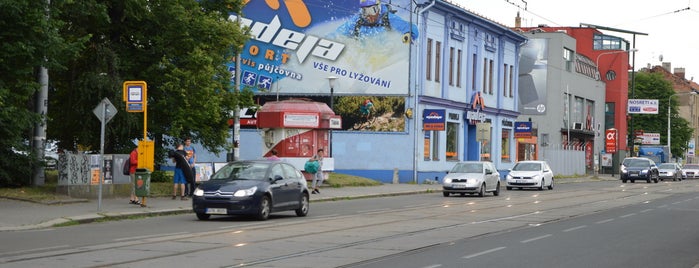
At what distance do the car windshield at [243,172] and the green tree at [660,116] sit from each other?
3649 inches

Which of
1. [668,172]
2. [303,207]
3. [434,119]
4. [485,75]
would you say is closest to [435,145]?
[434,119]

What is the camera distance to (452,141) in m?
53.5

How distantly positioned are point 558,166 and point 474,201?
4262 cm

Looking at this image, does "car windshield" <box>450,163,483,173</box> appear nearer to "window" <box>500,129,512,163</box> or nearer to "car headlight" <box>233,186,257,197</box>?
"car headlight" <box>233,186,257,197</box>

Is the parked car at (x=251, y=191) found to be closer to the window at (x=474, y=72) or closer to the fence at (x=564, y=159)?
the window at (x=474, y=72)

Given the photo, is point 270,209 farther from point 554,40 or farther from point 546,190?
point 554,40

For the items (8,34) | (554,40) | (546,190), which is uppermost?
(554,40)

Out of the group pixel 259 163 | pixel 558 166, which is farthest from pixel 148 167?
pixel 558 166

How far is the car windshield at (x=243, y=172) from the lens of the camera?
21562 mm

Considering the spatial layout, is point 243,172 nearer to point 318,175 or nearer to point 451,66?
point 318,175

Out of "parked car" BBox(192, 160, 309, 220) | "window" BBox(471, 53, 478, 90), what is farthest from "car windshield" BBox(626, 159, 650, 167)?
"parked car" BBox(192, 160, 309, 220)

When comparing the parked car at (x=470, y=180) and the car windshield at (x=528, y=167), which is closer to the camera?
the parked car at (x=470, y=180)

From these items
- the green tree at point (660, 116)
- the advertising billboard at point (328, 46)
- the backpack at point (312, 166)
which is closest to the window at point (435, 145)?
the advertising billboard at point (328, 46)

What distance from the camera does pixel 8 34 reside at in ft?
76.5
